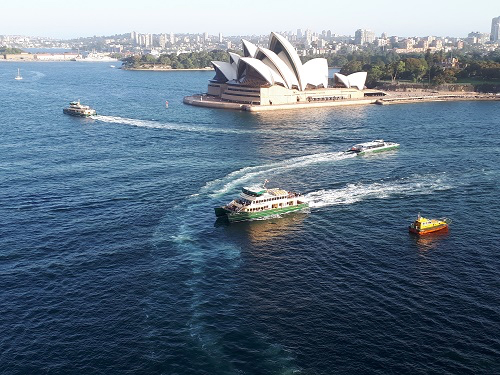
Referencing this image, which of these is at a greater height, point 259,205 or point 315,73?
point 315,73

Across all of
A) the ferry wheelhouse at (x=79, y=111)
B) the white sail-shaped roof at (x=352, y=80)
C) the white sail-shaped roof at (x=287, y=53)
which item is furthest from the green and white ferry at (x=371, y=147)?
the white sail-shaped roof at (x=352, y=80)

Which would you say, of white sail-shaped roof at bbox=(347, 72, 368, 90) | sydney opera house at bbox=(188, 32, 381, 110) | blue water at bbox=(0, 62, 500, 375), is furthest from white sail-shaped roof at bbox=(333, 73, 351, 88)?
blue water at bbox=(0, 62, 500, 375)

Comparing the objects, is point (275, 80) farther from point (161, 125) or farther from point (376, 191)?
point (376, 191)

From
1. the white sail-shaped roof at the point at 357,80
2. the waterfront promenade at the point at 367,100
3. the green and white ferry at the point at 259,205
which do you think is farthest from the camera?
the white sail-shaped roof at the point at 357,80

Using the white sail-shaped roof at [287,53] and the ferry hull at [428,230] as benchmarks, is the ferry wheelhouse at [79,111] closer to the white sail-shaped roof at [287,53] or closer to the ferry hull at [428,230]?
the white sail-shaped roof at [287,53]

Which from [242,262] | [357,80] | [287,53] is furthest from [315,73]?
[242,262]
